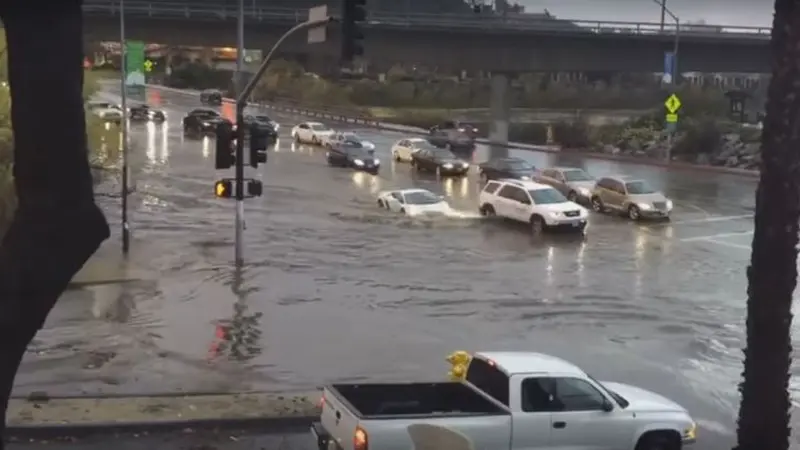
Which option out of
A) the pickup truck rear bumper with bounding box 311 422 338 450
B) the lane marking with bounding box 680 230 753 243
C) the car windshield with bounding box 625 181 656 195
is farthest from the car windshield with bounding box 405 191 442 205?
the pickup truck rear bumper with bounding box 311 422 338 450

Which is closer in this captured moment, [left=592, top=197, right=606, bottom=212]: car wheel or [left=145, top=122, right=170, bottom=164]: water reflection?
[left=592, top=197, right=606, bottom=212]: car wheel

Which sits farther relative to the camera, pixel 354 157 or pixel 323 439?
pixel 354 157

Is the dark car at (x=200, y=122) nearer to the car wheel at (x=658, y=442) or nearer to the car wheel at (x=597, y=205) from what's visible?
the car wheel at (x=597, y=205)

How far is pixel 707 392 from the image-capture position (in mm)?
17453

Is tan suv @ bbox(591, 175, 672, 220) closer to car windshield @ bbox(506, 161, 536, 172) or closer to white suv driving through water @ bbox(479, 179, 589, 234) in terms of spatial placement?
white suv driving through water @ bbox(479, 179, 589, 234)

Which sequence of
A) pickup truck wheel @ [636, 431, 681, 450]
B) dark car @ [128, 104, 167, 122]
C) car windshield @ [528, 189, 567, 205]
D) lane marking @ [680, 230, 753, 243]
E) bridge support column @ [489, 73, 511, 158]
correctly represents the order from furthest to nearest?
dark car @ [128, 104, 167, 122] → bridge support column @ [489, 73, 511, 158] → car windshield @ [528, 189, 567, 205] → lane marking @ [680, 230, 753, 243] → pickup truck wheel @ [636, 431, 681, 450]

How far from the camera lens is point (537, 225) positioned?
36375mm

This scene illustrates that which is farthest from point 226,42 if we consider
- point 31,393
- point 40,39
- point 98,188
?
point 40,39

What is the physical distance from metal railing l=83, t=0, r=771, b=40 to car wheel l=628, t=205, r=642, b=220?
3141 cm

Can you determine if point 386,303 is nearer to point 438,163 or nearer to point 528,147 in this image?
point 438,163

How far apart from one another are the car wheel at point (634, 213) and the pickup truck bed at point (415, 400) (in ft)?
92.4

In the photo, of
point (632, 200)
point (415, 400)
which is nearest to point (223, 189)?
point (632, 200)

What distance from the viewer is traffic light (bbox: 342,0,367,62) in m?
19.9

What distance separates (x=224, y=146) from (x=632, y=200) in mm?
17517
